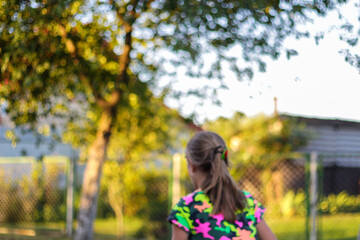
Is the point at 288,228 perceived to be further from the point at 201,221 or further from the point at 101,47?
the point at 201,221

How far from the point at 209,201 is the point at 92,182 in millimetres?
6289

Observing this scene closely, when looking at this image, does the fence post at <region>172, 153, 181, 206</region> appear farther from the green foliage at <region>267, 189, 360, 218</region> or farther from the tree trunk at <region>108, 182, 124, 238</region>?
the green foliage at <region>267, 189, 360, 218</region>

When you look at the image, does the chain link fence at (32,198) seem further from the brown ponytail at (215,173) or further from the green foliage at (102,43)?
the brown ponytail at (215,173)

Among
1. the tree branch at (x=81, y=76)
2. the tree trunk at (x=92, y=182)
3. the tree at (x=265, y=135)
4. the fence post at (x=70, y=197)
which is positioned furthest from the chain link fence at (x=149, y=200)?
the tree at (x=265, y=135)

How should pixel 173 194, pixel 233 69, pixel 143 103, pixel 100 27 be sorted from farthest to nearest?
1. pixel 173 194
2. pixel 143 103
3. pixel 100 27
4. pixel 233 69

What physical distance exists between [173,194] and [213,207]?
7.42 meters

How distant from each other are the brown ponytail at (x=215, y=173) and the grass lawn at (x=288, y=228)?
8.49 metres

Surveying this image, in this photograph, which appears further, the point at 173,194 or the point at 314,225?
the point at 173,194

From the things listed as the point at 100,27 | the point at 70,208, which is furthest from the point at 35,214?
the point at 100,27

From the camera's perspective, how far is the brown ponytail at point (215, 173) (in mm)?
2793

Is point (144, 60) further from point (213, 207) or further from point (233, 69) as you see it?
point (213, 207)

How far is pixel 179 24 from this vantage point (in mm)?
6430

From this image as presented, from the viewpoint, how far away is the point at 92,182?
8.90 m

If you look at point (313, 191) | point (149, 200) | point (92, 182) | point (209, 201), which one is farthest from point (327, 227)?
point (209, 201)
